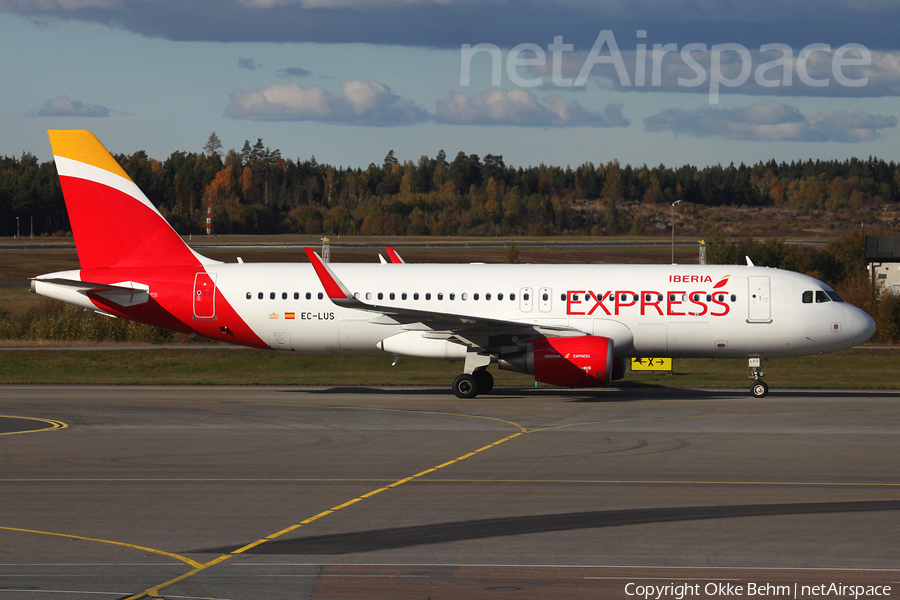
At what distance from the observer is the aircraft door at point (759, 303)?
96.5ft

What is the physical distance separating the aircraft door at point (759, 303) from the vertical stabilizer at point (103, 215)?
60.5ft

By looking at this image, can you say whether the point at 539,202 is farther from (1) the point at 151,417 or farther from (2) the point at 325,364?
(1) the point at 151,417

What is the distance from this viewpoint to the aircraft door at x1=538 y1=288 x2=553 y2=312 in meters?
29.8

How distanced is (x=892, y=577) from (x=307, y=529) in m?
7.14

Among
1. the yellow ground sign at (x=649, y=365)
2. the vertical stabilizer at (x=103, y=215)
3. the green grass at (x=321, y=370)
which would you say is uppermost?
the vertical stabilizer at (x=103, y=215)

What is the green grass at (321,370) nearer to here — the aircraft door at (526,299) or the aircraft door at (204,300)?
the aircraft door at (204,300)

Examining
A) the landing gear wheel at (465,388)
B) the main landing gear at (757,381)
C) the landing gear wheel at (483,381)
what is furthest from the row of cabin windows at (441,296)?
the main landing gear at (757,381)

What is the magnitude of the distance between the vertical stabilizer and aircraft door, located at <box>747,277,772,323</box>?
60.5ft

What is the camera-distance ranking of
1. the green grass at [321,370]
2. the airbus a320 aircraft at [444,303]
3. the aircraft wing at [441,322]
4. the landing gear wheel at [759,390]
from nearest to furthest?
the aircraft wing at [441,322]
the landing gear wheel at [759,390]
the airbus a320 aircraft at [444,303]
the green grass at [321,370]

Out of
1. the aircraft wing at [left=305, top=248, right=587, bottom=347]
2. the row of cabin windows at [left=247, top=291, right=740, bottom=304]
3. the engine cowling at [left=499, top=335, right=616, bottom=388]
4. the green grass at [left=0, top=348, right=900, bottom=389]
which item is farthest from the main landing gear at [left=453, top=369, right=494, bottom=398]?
the green grass at [left=0, top=348, right=900, bottom=389]

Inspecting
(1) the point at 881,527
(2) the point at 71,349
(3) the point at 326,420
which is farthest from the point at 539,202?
(1) the point at 881,527

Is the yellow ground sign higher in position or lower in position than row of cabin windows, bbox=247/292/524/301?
lower

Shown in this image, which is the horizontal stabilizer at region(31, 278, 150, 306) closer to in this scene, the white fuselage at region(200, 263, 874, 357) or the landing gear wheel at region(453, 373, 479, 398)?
the white fuselage at region(200, 263, 874, 357)

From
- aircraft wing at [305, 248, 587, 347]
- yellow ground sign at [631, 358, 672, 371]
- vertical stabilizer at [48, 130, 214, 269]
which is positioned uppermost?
vertical stabilizer at [48, 130, 214, 269]
